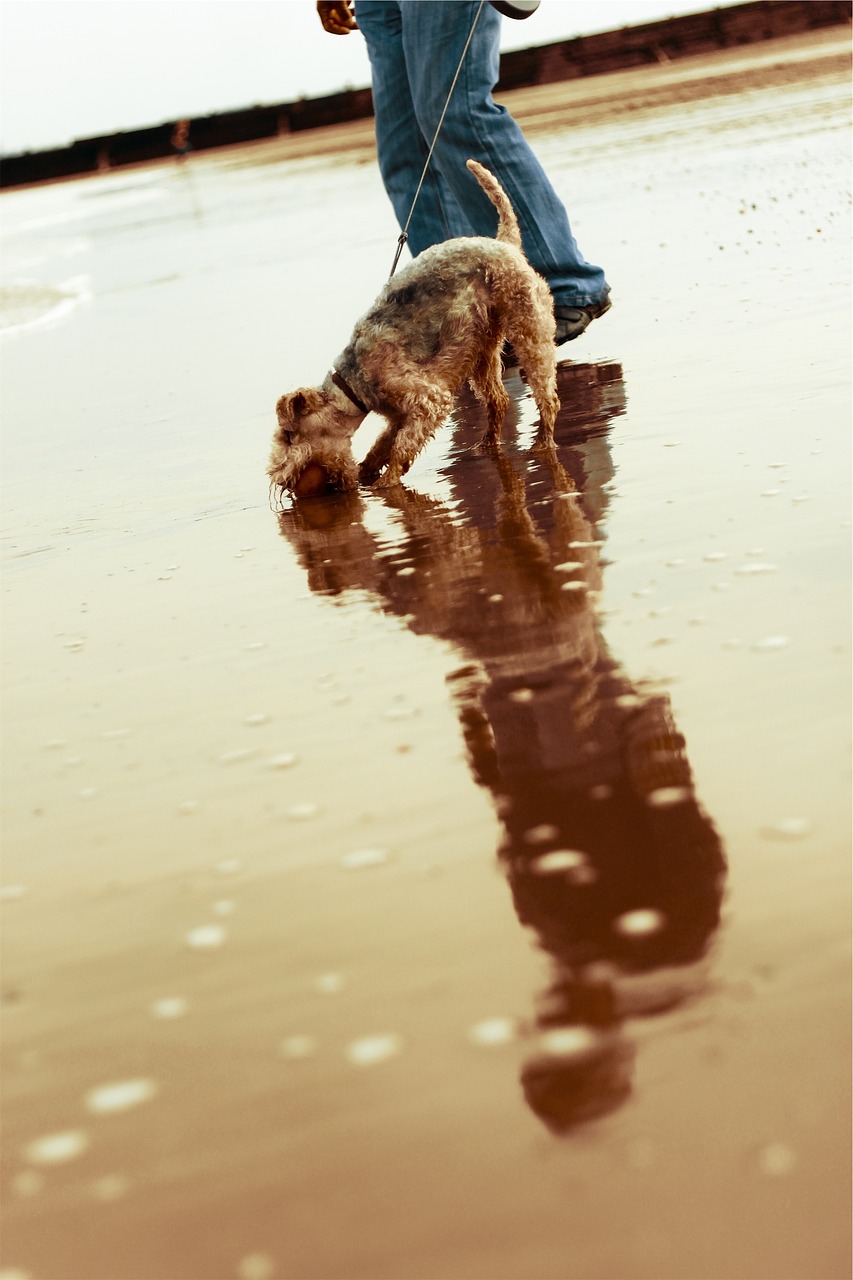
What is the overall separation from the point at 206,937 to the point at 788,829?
27.7 inches

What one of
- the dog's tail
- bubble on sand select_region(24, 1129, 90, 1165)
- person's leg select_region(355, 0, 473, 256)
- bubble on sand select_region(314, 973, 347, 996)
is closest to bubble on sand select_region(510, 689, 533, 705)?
bubble on sand select_region(314, 973, 347, 996)

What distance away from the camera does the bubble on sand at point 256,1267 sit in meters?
1.22

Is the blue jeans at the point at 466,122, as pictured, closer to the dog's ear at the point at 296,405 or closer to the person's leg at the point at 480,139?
the person's leg at the point at 480,139

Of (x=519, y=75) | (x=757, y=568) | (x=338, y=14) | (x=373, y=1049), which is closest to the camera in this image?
(x=373, y=1049)

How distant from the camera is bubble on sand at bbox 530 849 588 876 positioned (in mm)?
1695

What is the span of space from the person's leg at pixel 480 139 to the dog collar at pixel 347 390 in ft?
4.36

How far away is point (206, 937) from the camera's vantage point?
5.69 feet

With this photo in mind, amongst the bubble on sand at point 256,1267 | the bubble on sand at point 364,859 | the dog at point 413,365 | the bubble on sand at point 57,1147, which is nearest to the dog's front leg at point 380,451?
the dog at point 413,365

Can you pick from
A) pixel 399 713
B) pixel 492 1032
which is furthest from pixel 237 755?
pixel 492 1032

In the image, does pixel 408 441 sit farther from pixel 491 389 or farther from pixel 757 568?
pixel 757 568

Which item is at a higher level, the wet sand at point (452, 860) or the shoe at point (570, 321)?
the wet sand at point (452, 860)

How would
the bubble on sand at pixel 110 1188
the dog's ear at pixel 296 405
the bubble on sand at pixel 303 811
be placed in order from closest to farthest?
the bubble on sand at pixel 110 1188
the bubble on sand at pixel 303 811
the dog's ear at pixel 296 405

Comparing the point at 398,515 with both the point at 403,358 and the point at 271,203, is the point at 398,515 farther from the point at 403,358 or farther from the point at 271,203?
the point at 271,203

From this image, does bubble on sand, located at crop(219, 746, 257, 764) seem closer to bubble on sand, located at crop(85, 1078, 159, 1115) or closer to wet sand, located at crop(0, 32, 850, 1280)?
wet sand, located at crop(0, 32, 850, 1280)
